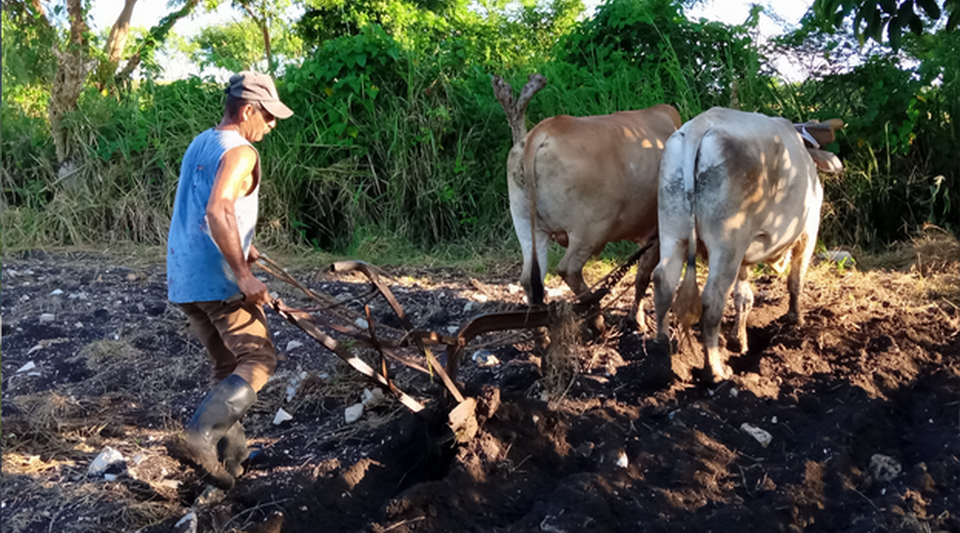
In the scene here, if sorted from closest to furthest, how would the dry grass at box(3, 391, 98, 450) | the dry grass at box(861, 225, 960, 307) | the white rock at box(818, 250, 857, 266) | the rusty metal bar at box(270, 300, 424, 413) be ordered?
the rusty metal bar at box(270, 300, 424, 413), the dry grass at box(3, 391, 98, 450), the dry grass at box(861, 225, 960, 307), the white rock at box(818, 250, 857, 266)

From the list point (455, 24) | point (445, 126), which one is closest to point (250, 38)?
point (455, 24)

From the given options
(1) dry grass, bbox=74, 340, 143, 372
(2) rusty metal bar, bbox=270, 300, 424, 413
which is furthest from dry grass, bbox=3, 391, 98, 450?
(2) rusty metal bar, bbox=270, 300, 424, 413

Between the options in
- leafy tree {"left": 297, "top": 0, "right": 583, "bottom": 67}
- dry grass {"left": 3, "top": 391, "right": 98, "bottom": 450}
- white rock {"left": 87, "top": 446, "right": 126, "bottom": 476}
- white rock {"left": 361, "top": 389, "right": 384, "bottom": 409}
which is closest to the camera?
white rock {"left": 87, "top": 446, "right": 126, "bottom": 476}

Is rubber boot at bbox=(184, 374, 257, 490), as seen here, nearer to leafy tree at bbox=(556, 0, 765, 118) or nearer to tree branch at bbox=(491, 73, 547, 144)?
tree branch at bbox=(491, 73, 547, 144)

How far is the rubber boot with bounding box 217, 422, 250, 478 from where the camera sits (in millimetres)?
3365

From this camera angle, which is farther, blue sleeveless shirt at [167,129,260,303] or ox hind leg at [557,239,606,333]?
ox hind leg at [557,239,606,333]

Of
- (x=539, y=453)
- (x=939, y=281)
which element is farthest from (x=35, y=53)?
(x=939, y=281)

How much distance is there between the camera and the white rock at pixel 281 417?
4258 mm

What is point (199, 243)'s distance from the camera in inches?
129

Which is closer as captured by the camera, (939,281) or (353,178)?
(939,281)

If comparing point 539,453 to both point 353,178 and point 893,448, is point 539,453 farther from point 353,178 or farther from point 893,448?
point 353,178

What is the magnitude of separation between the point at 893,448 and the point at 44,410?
438 cm

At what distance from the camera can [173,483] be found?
3473 millimetres

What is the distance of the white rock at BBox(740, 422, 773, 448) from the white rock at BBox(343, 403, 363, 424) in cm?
197
